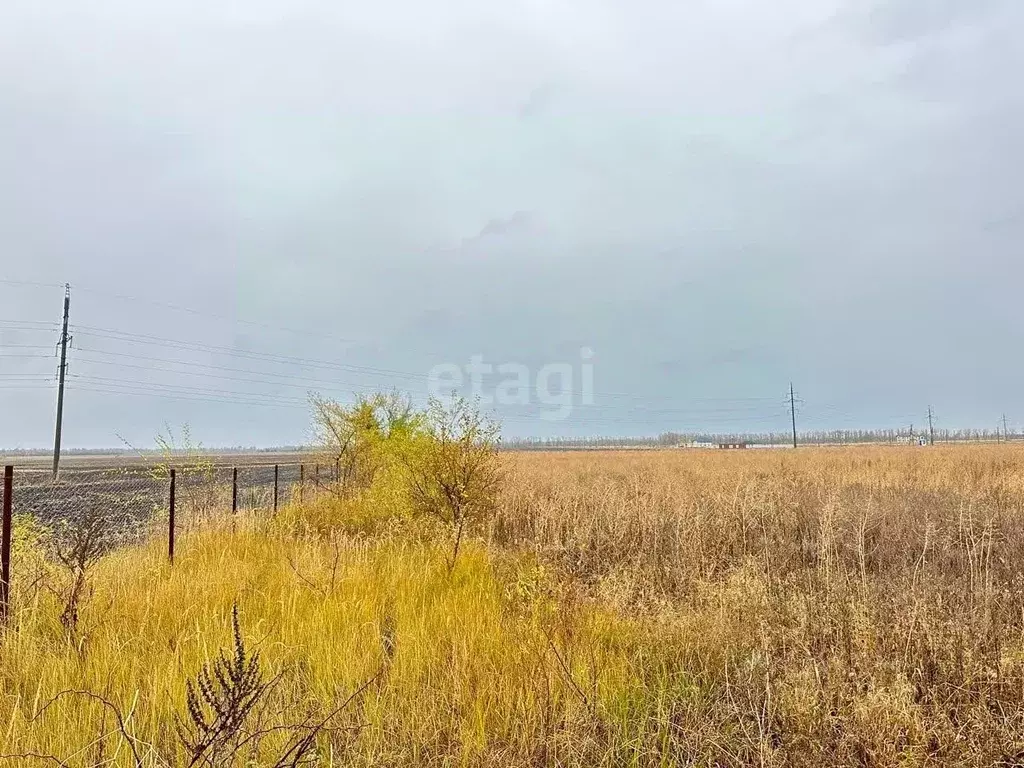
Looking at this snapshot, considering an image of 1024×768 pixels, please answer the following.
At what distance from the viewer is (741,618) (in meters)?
4.98

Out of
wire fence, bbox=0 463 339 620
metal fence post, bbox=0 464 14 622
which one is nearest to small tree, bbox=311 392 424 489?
wire fence, bbox=0 463 339 620

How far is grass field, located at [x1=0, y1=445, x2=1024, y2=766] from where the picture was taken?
10.0ft

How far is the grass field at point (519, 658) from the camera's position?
305 cm

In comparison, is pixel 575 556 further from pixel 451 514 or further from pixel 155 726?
pixel 155 726

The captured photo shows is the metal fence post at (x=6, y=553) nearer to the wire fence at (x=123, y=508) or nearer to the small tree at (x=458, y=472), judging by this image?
the wire fence at (x=123, y=508)

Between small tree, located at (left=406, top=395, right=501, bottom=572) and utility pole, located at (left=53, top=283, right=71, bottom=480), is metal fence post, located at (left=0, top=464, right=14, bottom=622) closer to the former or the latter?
small tree, located at (left=406, top=395, right=501, bottom=572)

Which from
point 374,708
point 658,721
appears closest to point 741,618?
point 658,721

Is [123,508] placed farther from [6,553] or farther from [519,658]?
[519,658]

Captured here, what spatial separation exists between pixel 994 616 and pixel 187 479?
1383cm

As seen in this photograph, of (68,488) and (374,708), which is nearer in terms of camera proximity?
(374,708)

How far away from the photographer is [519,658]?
151 inches

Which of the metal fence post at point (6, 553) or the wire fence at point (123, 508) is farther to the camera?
the wire fence at point (123, 508)

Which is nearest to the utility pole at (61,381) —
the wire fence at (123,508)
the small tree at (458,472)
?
the wire fence at (123,508)

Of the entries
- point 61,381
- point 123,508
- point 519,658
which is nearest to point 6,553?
point 519,658
